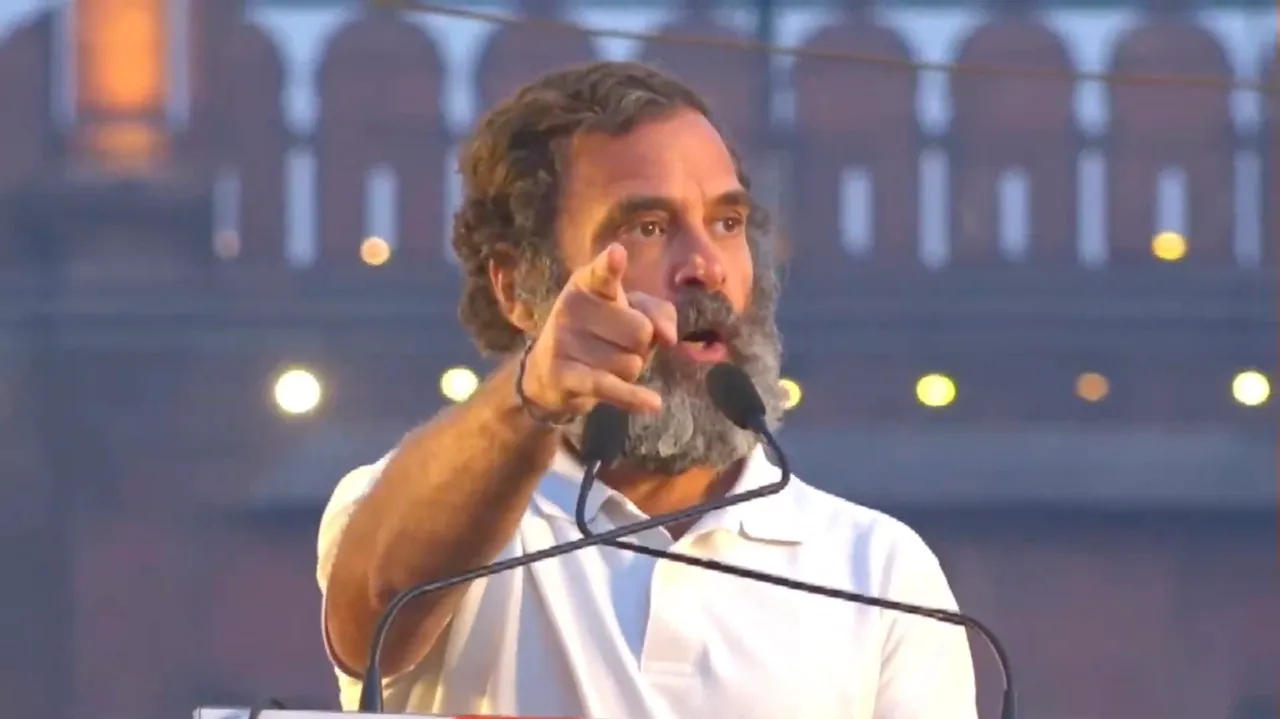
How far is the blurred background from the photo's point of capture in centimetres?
619

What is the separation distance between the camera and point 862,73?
643cm

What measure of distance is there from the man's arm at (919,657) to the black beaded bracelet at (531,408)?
0.30m

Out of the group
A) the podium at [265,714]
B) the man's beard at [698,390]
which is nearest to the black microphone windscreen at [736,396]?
the man's beard at [698,390]

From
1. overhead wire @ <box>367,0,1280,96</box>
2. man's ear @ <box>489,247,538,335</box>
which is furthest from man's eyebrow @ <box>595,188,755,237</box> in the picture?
overhead wire @ <box>367,0,1280,96</box>

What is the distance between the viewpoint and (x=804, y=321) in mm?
6594

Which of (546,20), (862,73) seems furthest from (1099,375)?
(546,20)

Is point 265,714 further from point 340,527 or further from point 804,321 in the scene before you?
point 804,321

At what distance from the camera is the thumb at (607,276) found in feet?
3.70

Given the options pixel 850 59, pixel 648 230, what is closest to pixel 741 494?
pixel 648 230

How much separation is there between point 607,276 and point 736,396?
109 millimetres

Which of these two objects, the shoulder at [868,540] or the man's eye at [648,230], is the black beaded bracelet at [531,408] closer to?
the man's eye at [648,230]

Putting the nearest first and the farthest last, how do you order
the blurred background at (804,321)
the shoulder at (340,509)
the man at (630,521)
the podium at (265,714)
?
the podium at (265,714) < the man at (630,521) < the shoulder at (340,509) < the blurred background at (804,321)

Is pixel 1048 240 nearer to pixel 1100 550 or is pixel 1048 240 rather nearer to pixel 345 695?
pixel 1100 550

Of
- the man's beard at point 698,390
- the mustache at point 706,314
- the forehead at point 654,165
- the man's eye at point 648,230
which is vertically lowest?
the man's beard at point 698,390
